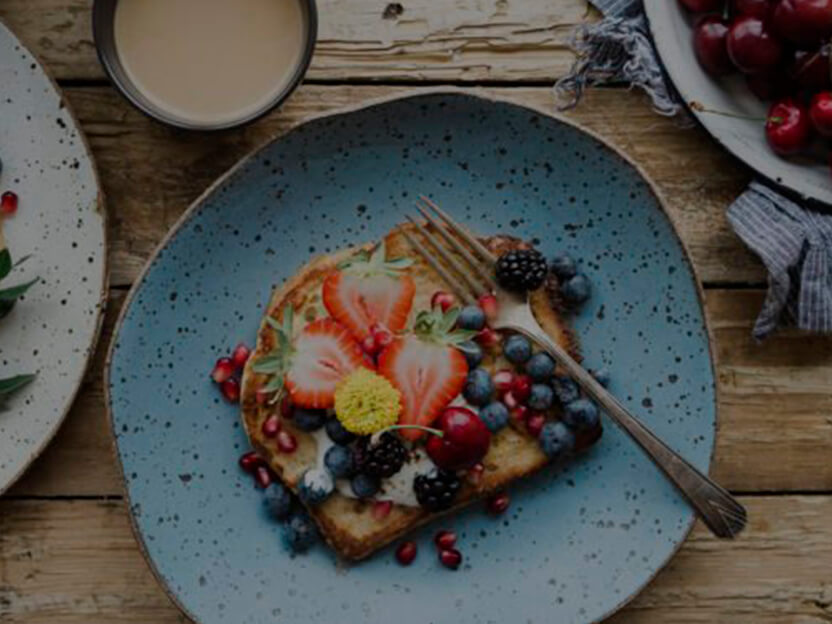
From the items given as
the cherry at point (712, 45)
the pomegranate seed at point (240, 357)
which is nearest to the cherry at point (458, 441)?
the pomegranate seed at point (240, 357)

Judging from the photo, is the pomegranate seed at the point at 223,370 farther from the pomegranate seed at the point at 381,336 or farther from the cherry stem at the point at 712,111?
the cherry stem at the point at 712,111

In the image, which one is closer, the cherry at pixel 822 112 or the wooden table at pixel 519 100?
the cherry at pixel 822 112

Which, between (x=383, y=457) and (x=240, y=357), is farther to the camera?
(x=240, y=357)

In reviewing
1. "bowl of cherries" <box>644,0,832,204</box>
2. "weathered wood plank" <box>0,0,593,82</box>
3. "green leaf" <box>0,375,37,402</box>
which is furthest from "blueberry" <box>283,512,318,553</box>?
"bowl of cherries" <box>644,0,832,204</box>

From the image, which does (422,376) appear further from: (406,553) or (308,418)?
(406,553)

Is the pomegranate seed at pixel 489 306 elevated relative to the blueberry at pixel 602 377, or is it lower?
elevated

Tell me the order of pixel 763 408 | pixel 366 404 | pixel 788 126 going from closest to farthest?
1. pixel 366 404
2. pixel 788 126
3. pixel 763 408

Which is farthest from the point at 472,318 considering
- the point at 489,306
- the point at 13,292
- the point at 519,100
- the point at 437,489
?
the point at 13,292
